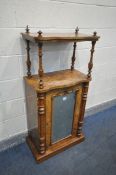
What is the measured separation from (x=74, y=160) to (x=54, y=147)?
244 millimetres

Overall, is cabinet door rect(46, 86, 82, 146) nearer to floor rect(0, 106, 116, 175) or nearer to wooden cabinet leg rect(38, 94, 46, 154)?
wooden cabinet leg rect(38, 94, 46, 154)

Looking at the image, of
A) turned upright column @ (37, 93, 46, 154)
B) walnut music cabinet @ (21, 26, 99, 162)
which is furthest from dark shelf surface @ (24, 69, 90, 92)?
turned upright column @ (37, 93, 46, 154)

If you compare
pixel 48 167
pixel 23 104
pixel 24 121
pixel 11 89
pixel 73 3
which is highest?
pixel 73 3

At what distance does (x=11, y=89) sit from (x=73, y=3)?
1.02 metres

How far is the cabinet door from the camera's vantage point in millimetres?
1438

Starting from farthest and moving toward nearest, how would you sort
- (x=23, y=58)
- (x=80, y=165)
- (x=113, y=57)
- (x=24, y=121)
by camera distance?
(x=113, y=57)
(x=24, y=121)
(x=80, y=165)
(x=23, y=58)

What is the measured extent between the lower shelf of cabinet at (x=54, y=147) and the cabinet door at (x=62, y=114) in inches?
2.1

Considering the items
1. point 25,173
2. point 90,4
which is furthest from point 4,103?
point 90,4

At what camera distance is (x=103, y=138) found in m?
1.98

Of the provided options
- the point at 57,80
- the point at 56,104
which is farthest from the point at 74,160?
the point at 57,80

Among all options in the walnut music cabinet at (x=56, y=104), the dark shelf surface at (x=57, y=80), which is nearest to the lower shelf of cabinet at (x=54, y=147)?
the walnut music cabinet at (x=56, y=104)

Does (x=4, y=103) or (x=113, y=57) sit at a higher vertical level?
(x=113, y=57)

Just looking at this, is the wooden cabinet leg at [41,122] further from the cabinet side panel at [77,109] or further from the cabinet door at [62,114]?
the cabinet side panel at [77,109]

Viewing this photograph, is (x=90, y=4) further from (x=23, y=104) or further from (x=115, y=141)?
(x=115, y=141)
